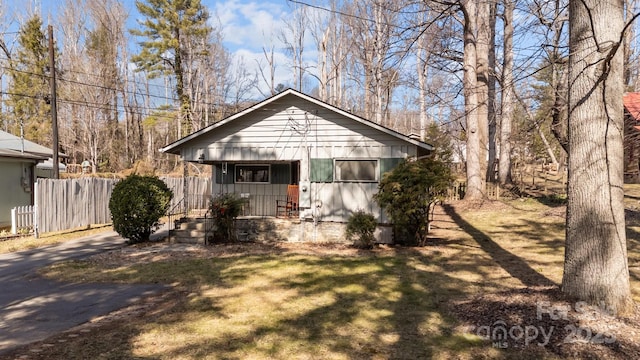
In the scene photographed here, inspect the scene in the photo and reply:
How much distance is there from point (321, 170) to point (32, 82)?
32.6 meters

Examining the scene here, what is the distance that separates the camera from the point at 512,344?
402 centimetres

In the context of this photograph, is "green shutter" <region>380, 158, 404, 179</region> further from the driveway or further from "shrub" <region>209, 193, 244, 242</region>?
the driveway

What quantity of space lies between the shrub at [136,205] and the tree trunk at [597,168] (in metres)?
10.7

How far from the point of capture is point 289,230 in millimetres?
12250

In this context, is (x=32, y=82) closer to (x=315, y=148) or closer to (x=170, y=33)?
(x=170, y=33)

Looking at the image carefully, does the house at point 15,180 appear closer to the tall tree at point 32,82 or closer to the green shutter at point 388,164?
the green shutter at point 388,164

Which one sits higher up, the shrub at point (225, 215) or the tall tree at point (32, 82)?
the tall tree at point (32, 82)

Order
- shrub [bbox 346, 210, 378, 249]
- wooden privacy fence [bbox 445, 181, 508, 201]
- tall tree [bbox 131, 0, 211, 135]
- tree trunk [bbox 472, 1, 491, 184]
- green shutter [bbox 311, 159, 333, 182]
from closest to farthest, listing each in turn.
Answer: shrub [bbox 346, 210, 378, 249] < green shutter [bbox 311, 159, 333, 182] < tree trunk [bbox 472, 1, 491, 184] < wooden privacy fence [bbox 445, 181, 508, 201] < tall tree [bbox 131, 0, 211, 135]

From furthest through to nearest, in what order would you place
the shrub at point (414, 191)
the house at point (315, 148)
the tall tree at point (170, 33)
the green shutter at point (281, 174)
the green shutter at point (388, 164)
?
the tall tree at point (170, 33)
the green shutter at point (281, 174)
the house at point (315, 148)
the green shutter at point (388, 164)
the shrub at point (414, 191)

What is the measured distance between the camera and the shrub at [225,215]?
11.6 meters

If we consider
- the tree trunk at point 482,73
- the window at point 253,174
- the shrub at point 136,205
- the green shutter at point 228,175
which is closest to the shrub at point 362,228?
the window at point 253,174

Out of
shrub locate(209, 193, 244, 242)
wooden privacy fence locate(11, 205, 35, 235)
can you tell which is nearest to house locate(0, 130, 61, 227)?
wooden privacy fence locate(11, 205, 35, 235)

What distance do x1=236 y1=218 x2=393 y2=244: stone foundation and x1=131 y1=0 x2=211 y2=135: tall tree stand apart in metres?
20.3

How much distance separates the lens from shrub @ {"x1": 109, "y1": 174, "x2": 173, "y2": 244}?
37.2 ft
